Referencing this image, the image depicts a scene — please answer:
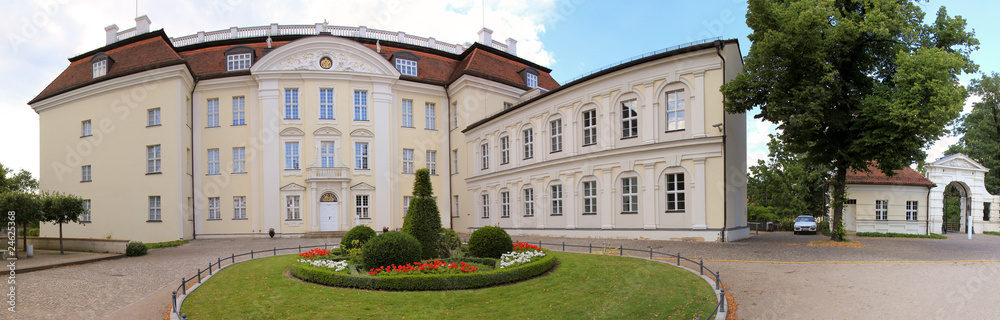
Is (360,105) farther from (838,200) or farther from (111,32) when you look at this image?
(838,200)

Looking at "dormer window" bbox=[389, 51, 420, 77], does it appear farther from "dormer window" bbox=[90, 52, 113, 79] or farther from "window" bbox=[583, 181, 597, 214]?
"dormer window" bbox=[90, 52, 113, 79]

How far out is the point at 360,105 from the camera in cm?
3669

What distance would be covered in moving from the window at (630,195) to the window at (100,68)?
34458mm

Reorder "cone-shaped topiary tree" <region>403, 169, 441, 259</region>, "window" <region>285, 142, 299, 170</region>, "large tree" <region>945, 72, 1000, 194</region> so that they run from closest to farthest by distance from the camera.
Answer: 1. "cone-shaped topiary tree" <region>403, 169, 441, 259</region>
2. "window" <region>285, 142, 299, 170</region>
3. "large tree" <region>945, 72, 1000, 194</region>

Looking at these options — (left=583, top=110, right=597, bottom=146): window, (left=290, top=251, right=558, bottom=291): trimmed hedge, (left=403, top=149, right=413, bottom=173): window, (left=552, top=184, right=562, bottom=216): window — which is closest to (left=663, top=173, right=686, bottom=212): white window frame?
(left=583, top=110, right=597, bottom=146): window

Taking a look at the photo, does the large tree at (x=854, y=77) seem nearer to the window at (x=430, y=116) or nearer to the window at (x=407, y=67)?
the window at (x=430, y=116)

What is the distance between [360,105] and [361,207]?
718cm

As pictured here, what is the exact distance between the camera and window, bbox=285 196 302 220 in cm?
3488

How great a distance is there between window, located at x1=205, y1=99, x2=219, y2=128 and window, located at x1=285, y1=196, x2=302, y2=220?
734 cm

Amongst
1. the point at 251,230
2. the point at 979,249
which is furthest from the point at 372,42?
the point at 979,249

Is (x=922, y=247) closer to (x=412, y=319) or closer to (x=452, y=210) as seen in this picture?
(x=412, y=319)

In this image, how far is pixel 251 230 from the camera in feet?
114

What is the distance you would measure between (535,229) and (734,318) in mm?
21471

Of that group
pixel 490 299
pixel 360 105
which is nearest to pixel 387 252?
pixel 490 299
